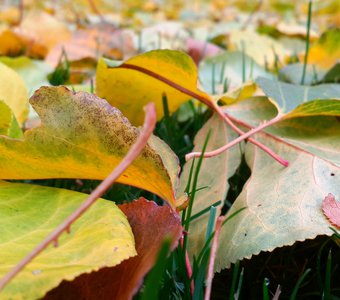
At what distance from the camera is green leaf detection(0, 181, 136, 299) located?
32 cm

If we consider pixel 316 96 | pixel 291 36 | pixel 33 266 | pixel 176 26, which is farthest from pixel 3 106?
pixel 176 26

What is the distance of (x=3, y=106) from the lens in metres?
0.52

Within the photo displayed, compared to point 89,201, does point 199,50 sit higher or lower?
lower

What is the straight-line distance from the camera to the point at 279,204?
48 centimetres

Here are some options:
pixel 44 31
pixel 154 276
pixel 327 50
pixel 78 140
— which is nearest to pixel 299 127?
pixel 78 140

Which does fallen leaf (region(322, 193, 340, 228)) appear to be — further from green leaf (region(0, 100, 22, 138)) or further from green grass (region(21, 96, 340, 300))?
green leaf (region(0, 100, 22, 138))

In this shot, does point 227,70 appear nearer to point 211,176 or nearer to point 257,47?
point 257,47

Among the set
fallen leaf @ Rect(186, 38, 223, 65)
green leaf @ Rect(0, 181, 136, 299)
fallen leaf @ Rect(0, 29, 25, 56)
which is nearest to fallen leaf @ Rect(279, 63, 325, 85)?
fallen leaf @ Rect(186, 38, 223, 65)

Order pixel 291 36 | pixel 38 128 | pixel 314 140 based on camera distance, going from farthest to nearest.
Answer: pixel 291 36
pixel 314 140
pixel 38 128

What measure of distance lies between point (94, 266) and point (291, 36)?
146 cm

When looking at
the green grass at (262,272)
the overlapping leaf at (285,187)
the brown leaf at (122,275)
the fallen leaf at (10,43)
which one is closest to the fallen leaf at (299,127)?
the overlapping leaf at (285,187)

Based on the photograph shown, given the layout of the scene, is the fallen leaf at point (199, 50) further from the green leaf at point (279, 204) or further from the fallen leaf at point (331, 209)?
the fallen leaf at point (331, 209)

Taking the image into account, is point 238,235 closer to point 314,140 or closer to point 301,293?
point 301,293

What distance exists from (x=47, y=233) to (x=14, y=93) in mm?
320
